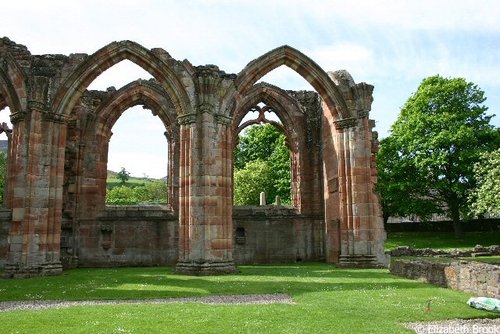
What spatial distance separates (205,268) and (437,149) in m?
18.8

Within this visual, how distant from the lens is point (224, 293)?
8336 millimetres

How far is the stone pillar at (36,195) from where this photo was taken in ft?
38.5

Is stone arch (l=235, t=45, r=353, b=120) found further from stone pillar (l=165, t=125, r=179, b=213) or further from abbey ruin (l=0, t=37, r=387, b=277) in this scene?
stone pillar (l=165, t=125, r=179, b=213)

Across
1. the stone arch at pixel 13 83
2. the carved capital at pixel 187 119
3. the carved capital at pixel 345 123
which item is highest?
the stone arch at pixel 13 83

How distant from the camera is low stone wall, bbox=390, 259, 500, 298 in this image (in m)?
7.41

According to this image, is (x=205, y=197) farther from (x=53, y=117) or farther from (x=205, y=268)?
(x=53, y=117)

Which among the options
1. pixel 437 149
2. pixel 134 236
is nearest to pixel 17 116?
pixel 134 236

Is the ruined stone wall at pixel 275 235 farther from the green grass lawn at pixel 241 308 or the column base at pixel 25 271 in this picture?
the column base at pixel 25 271

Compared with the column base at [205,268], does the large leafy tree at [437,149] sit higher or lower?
higher

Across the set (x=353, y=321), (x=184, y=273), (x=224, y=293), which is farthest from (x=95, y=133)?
(x=353, y=321)

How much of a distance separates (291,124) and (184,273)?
7.68m

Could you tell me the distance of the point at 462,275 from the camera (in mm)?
8188

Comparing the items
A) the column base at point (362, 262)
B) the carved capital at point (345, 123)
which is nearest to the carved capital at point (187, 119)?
the carved capital at point (345, 123)

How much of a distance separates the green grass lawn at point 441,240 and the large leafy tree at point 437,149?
107 cm
